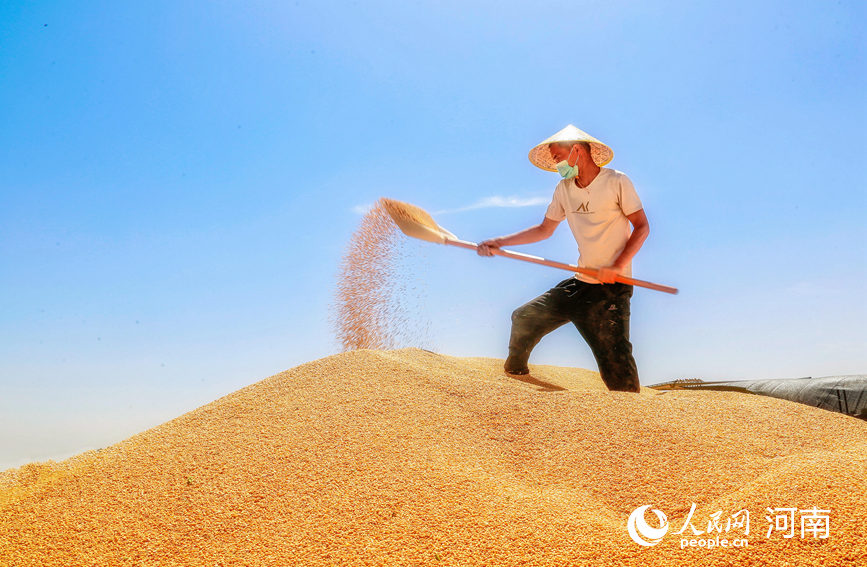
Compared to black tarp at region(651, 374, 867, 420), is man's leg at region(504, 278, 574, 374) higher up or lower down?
higher up

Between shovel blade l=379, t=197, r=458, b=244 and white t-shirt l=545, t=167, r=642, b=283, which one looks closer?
white t-shirt l=545, t=167, r=642, b=283

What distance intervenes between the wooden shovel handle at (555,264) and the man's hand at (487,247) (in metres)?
0.02

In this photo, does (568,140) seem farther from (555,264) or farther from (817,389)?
(817,389)

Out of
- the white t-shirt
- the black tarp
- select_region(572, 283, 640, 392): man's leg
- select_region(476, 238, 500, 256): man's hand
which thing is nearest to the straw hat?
the white t-shirt

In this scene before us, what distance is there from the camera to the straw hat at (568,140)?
12.3 ft

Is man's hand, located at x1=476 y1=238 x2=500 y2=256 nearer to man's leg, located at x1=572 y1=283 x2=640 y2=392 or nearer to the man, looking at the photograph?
the man

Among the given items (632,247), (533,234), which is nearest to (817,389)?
(632,247)

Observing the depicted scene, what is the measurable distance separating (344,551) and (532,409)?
120 centimetres

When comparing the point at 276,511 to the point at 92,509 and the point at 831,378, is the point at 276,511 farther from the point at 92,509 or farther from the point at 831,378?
the point at 831,378

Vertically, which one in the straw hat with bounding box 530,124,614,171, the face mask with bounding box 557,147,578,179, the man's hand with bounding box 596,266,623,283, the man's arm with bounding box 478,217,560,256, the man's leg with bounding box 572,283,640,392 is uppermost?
the straw hat with bounding box 530,124,614,171

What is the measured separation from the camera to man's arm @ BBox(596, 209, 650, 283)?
3.66 meters

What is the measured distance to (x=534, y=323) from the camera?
13.0 ft

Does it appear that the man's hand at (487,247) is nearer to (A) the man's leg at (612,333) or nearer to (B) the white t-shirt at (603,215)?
(B) the white t-shirt at (603,215)

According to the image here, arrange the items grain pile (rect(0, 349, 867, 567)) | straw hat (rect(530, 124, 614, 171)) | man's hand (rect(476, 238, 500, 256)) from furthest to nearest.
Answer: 1. man's hand (rect(476, 238, 500, 256))
2. straw hat (rect(530, 124, 614, 171))
3. grain pile (rect(0, 349, 867, 567))
